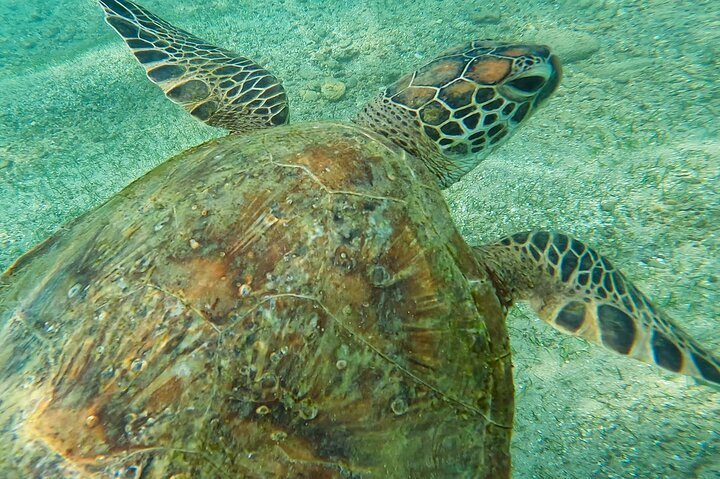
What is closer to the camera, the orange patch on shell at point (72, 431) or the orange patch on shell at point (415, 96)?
the orange patch on shell at point (72, 431)

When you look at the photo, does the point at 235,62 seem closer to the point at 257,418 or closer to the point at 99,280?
Result: the point at 99,280

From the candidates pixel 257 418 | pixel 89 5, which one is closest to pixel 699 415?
pixel 257 418

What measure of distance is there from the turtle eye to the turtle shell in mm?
1094

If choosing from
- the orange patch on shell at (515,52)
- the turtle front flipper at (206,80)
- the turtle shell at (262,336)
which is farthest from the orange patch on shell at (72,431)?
the orange patch on shell at (515,52)

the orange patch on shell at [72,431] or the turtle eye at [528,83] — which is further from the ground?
the turtle eye at [528,83]

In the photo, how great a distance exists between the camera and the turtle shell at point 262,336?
979 millimetres

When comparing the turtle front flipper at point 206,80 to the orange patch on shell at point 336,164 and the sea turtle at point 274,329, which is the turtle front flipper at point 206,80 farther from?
the orange patch on shell at point 336,164

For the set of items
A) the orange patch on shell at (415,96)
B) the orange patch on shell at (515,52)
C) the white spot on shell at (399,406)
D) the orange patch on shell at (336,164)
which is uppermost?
the orange patch on shell at (515,52)

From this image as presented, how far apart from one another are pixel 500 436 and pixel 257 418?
85 centimetres

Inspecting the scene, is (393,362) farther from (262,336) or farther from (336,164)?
(336,164)

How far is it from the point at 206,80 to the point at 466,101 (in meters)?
1.84

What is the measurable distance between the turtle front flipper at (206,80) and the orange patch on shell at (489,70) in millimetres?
1294

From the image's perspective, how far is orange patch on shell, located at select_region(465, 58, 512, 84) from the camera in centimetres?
214

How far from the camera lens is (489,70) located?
2156mm
